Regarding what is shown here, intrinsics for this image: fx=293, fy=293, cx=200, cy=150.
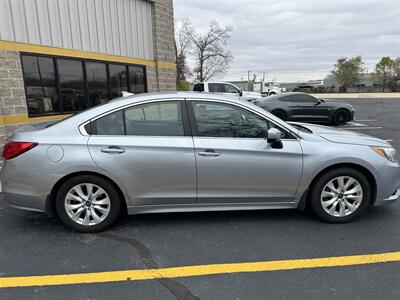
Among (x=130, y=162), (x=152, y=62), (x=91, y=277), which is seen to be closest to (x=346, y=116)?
(x=152, y=62)

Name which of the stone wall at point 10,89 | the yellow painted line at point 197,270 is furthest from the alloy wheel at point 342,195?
the stone wall at point 10,89

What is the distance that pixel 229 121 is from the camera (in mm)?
3430

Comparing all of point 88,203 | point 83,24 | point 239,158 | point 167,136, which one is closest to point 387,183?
point 239,158

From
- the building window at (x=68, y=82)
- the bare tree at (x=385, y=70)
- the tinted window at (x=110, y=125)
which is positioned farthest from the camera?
the bare tree at (x=385, y=70)

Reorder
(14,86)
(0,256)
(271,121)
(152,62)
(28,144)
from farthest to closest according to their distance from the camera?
(152,62), (14,86), (271,121), (28,144), (0,256)

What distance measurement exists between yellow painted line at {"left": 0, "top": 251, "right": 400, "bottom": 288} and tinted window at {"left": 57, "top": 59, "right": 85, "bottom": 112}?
250 inches

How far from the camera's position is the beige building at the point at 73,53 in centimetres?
665

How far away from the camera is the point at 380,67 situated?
59844 mm

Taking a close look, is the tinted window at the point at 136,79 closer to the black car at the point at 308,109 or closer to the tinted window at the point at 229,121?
the black car at the point at 308,109

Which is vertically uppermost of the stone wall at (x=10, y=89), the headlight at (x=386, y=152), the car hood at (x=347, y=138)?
the stone wall at (x=10, y=89)

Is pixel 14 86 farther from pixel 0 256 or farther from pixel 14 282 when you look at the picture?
pixel 14 282

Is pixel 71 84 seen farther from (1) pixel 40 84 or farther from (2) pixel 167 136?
(2) pixel 167 136

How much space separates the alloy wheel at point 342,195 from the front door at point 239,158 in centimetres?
41

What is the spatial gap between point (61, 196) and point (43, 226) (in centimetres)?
63
